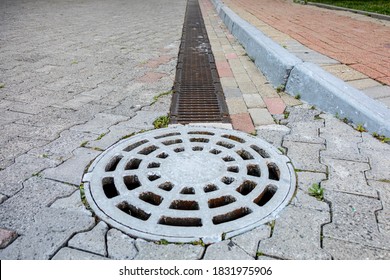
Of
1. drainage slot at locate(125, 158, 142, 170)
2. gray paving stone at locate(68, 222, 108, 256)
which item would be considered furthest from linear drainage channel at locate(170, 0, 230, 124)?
gray paving stone at locate(68, 222, 108, 256)

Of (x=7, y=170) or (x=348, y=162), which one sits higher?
(x=348, y=162)

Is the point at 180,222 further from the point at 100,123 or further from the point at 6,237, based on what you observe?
the point at 100,123

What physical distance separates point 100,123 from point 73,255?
1.38 metres

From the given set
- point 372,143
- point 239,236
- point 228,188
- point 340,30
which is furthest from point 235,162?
point 340,30

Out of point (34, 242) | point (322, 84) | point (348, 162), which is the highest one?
point (322, 84)

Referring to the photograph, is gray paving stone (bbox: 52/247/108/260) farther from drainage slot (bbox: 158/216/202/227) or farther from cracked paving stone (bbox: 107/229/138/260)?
drainage slot (bbox: 158/216/202/227)

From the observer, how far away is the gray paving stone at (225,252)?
1.33 metres

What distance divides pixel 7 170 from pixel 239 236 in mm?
1412

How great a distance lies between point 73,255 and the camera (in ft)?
4.40

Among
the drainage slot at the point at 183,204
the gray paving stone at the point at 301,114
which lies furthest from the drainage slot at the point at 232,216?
the gray paving stone at the point at 301,114

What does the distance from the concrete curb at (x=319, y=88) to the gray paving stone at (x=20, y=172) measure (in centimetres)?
211

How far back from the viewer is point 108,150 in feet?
6.99

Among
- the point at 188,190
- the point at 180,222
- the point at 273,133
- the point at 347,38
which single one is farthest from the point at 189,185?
the point at 347,38

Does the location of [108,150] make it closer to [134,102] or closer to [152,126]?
[152,126]
